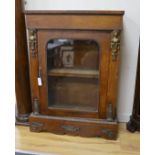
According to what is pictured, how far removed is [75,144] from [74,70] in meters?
0.57

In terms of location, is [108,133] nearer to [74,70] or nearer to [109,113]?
[109,113]

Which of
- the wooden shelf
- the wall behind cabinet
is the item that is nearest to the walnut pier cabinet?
the wooden shelf

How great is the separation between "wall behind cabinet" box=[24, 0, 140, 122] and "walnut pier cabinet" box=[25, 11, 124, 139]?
30 cm

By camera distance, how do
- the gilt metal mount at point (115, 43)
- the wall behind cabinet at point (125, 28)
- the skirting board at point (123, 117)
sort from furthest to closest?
the skirting board at point (123, 117) < the wall behind cabinet at point (125, 28) < the gilt metal mount at point (115, 43)

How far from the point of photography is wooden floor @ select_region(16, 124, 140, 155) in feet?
4.44

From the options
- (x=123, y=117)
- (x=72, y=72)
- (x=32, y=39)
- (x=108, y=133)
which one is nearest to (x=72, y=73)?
(x=72, y=72)

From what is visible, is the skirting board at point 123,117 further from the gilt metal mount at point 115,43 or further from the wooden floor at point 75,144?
the gilt metal mount at point 115,43

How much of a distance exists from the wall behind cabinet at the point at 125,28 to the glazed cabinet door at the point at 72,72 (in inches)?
12.7

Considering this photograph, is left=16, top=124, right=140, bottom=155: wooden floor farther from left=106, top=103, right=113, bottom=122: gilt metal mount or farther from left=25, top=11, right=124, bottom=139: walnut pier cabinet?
left=106, top=103, right=113, bottom=122: gilt metal mount

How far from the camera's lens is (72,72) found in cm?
147

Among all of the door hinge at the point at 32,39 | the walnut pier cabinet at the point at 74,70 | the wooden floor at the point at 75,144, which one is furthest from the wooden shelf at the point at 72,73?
the wooden floor at the point at 75,144

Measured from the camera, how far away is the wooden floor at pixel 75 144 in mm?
1354

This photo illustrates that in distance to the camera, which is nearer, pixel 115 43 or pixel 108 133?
pixel 115 43

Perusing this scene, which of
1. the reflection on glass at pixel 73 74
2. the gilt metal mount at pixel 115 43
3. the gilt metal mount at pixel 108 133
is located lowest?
the gilt metal mount at pixel 108 133
